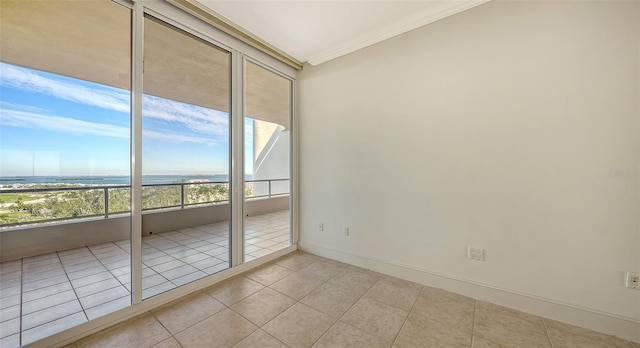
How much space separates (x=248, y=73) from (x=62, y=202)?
229cm

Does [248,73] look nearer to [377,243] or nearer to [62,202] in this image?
[62,202]

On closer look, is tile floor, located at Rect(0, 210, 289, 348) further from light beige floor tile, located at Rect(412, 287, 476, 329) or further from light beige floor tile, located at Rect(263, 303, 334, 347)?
light beige floor tile, located at Rect(412, 287, 476, 329)

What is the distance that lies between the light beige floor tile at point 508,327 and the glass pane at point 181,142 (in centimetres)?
262

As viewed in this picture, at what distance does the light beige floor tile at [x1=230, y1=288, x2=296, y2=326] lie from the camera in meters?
1.88

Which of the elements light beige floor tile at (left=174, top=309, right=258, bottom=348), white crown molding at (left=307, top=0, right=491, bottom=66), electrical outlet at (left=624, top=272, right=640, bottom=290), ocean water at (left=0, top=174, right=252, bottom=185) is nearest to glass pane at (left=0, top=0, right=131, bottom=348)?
ocean water at (left=0, top=174, right=252, bottom=185)

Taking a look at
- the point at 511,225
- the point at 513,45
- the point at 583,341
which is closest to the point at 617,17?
the point at 513,45

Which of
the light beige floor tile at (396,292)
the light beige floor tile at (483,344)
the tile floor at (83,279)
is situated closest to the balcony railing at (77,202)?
the tile floor at (83,279)

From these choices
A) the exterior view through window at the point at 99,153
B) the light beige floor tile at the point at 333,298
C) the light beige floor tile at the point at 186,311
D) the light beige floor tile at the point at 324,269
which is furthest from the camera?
the light beige floor tile at the point at 324,269

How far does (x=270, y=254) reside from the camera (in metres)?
3.10

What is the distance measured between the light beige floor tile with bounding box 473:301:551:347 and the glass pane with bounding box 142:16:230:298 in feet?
8.61

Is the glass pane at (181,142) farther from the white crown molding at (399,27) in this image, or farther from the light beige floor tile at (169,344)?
the white crown molding at (399,27)

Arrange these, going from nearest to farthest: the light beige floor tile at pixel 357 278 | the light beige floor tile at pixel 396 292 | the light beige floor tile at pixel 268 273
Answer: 1. the light beige floor tile at pixel 396 292
2. the light beige floor tile at pixel 357 278
3. the light beige floor tile at pixel 268 273

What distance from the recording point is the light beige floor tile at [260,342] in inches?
61.6

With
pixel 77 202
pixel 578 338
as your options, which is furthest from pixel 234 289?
pixel 578 338
